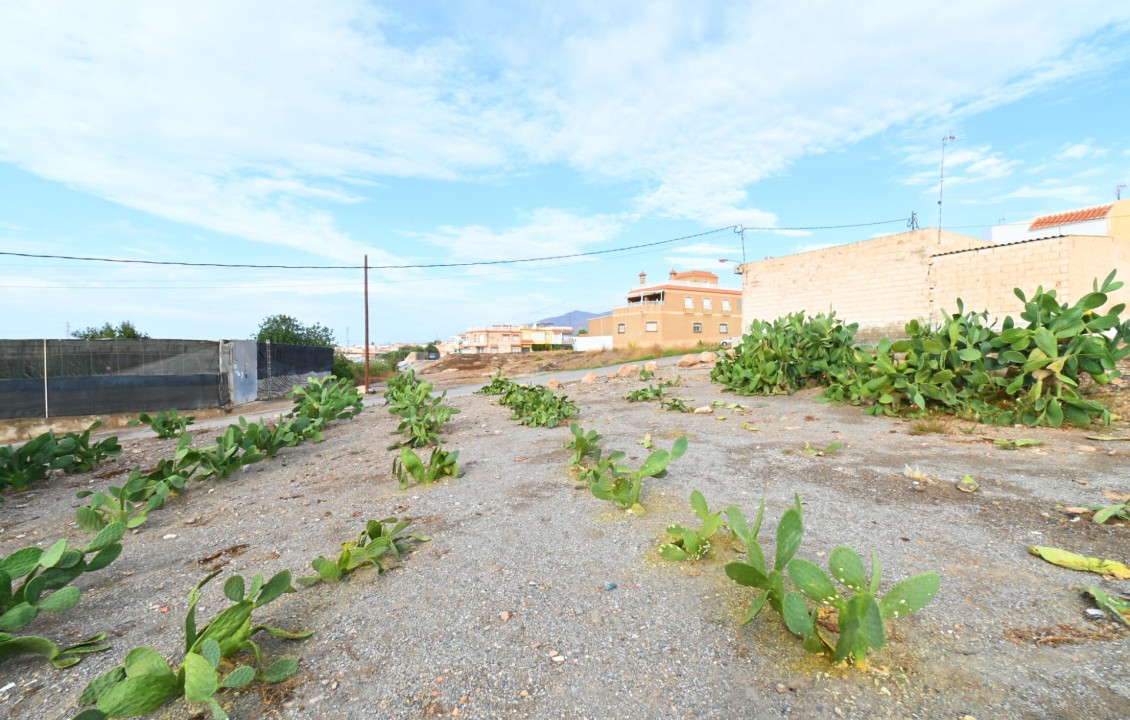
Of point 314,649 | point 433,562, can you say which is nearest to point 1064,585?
point 433,562

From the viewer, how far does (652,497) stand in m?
2.88

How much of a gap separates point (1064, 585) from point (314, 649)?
257 centimetres

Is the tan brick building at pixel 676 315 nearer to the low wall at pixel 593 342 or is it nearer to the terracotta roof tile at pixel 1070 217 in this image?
the low wall at pixel 593 342

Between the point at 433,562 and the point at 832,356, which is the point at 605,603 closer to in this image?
the point at 433,562

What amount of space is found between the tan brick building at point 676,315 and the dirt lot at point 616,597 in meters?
39.2

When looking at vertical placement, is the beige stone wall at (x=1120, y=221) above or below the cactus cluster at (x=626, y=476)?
above

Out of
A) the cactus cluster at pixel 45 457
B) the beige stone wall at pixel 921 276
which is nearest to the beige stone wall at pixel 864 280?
the beige stone wall at pixel 921 276

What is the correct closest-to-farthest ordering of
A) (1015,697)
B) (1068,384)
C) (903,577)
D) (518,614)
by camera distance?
(1015,697), (518,614), (903,577), (1068,384)

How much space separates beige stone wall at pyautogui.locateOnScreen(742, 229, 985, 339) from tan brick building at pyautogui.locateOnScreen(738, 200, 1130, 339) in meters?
0.03

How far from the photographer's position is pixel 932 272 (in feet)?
47.4

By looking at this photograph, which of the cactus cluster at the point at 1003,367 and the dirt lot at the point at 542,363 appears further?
→ the dirt lot at the point at 542,363

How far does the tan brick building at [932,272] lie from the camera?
38.3ft

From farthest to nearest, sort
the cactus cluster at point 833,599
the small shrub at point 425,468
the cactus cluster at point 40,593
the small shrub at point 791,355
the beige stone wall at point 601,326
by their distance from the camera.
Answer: the beige stone wall at point 601,326 < the small shrub at point 791,355 < the small shrub at point 425,468 < the cactus cluster at point 40,593 < the cactus cluster at point 833,599

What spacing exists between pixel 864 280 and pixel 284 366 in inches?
757
